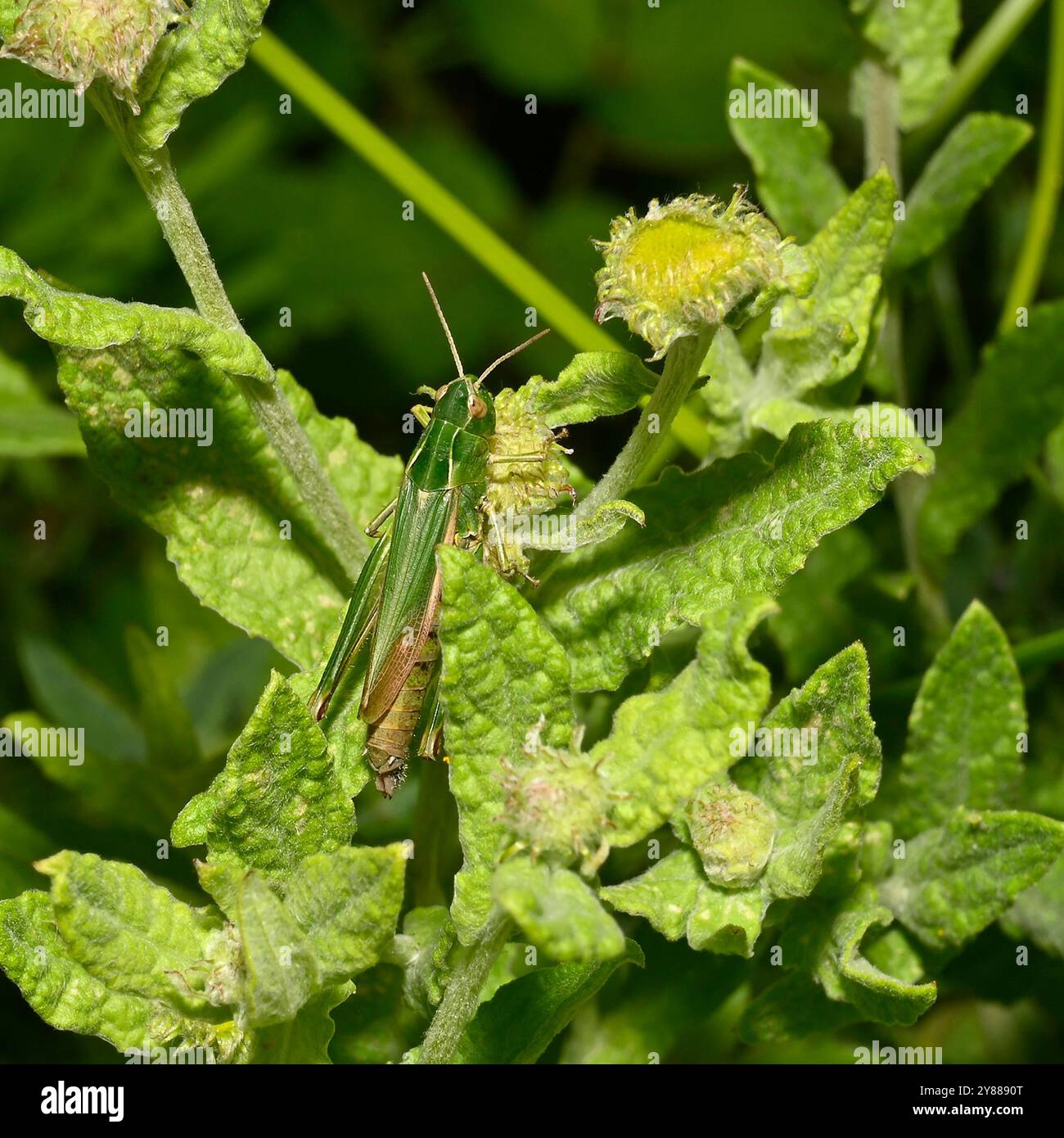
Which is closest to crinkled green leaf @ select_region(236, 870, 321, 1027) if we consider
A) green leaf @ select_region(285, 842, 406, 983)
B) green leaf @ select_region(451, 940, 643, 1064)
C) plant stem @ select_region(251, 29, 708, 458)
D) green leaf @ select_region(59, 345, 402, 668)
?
green leaf @ select_region(285, 842, 406, 983)

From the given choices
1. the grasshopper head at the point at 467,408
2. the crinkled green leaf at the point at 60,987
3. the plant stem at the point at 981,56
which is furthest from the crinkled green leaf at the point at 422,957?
the plant stem at the point at 981,56

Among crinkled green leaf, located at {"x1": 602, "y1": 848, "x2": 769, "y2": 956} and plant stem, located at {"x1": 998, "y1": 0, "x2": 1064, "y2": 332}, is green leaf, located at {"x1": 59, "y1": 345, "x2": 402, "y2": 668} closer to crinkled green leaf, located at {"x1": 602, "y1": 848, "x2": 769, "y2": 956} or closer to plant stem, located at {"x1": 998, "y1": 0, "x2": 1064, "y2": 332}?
crinkled green leaf, located at {"x1": 602, "y1": 848, "x2": 769, "y2": 956}

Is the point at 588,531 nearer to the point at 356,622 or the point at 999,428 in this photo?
the point at 356,622

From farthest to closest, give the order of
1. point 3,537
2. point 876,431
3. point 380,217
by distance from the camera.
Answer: point 380,217, point 3,537, point 876,431

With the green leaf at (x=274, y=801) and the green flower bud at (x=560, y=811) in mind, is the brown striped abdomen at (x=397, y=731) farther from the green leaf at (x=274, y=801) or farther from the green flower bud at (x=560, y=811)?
the green flower bud at (x=560, y=811)

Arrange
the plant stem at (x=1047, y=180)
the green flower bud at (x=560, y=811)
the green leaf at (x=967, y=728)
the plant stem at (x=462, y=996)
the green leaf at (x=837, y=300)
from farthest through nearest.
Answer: the plant stem at (x=1047, y=180)
the green leaf at (x=967, y=728)
the green leaf at (x=837, y=300)
the plant stem at (x=462, y=996)
the green flower bud at (x=560, y=811)

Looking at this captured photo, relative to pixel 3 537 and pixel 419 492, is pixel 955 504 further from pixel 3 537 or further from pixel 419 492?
pixel 3 537
